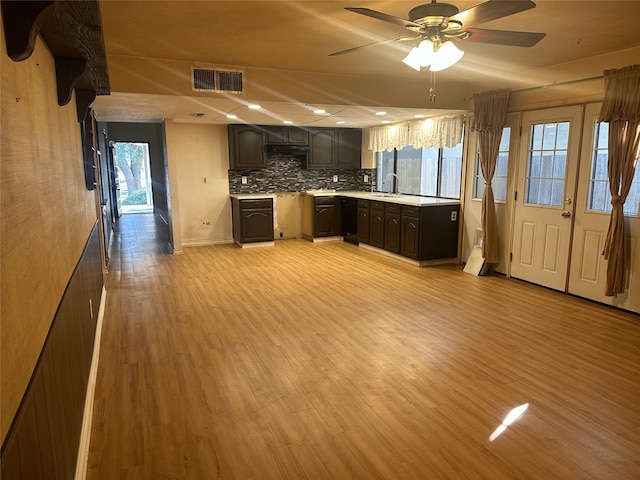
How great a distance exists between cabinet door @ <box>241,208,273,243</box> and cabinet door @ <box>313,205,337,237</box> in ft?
2.93

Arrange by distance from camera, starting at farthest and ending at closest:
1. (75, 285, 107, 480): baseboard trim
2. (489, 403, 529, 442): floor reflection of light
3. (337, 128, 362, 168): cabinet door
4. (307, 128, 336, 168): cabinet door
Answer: (337, 128, 362, 168): cabinet door < (307, 128, 336, 168): cabinet door < (489, 403, 529, 442): floor reflection of light < (75, 285, 107, 480): baseboard trim

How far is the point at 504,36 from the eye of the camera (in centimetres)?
265

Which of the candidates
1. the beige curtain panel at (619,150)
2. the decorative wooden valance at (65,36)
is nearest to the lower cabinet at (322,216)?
the beige curtain panel at (619,150)

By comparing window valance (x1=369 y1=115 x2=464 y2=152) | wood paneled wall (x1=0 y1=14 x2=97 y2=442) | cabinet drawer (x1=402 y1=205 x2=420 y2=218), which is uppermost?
window valance (x1=369 y1=115 x2=464 y2=152)

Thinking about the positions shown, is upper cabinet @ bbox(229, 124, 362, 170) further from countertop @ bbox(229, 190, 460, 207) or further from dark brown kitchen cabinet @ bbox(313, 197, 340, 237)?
dark brown kitchen cabinet @ bbox(313, 197, 340, 237)

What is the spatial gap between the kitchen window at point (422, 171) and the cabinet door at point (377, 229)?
0.86 m

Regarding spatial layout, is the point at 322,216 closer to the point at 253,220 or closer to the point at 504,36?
the point at 253,220

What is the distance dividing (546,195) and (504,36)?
9.11 feet

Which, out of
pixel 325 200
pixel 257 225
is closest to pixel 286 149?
pixel 325 200

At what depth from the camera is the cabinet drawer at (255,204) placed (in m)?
7.30

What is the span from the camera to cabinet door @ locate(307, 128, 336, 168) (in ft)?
26.6

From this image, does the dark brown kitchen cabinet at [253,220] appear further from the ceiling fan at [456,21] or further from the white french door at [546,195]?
the ceiling fan at [456,21]

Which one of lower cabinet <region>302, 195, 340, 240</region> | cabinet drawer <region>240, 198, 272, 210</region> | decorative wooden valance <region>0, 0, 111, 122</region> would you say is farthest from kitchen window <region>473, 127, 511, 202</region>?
decorative wooden valance <region>0, 0, 111, 122</region>

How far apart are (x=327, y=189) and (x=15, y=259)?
7.64 meters
